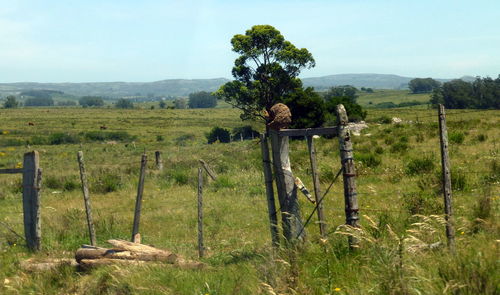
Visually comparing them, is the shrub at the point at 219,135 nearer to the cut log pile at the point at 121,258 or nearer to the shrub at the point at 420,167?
the shrub at the point at 420,167

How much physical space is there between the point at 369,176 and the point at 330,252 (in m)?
9.30

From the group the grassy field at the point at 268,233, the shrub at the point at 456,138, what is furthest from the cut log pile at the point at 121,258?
the shrub at the point at 456,138

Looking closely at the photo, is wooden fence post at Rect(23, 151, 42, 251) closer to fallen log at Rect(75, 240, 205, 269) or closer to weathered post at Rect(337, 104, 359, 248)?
fallen log at Rect(75, 240, 205, 269)

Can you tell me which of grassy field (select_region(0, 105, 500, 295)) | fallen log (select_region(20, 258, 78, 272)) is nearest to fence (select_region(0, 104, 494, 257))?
grassy field (select_region(0, 105, 500, 295))

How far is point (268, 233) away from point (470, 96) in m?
89.1

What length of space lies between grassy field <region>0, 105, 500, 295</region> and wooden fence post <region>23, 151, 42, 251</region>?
32 centimetres

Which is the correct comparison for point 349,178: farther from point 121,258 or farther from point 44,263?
point 44,263

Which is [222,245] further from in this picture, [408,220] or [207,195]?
[207,195]

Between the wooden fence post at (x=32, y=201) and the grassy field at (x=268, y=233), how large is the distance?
319 millimetres

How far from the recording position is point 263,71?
181ft

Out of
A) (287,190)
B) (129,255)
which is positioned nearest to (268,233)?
(287,190)

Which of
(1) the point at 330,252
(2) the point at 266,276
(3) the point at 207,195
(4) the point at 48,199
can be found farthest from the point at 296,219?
(4) the point at 48,199

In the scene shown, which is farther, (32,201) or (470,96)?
(470,96)

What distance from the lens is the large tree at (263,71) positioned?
54562 mm
